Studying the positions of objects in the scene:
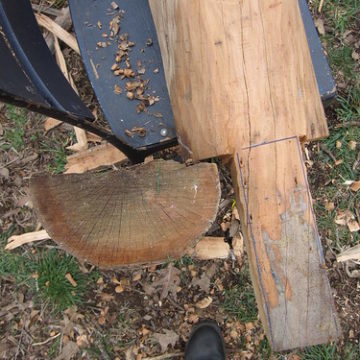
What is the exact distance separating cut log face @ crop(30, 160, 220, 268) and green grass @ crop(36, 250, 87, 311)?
3.43 feet

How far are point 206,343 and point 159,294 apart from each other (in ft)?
1.20

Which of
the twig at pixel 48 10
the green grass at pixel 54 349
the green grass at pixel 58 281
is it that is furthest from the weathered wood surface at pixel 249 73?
the green grass at pixel 54 349

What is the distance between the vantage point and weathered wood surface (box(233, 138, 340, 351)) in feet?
4.20

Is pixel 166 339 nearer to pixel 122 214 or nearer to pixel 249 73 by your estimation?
pixel 122 214

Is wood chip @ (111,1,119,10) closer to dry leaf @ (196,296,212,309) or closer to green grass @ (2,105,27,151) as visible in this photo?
green grass @ (2,105,27,151)

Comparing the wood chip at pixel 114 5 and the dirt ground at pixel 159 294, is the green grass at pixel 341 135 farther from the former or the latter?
the wood chip at pixel 114 5

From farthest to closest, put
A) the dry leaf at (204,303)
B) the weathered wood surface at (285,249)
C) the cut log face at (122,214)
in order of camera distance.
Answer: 1. the dry leaf at (204,303)
2. the cut log face at (122,214)
3. the weathered wood surface at (285,249)

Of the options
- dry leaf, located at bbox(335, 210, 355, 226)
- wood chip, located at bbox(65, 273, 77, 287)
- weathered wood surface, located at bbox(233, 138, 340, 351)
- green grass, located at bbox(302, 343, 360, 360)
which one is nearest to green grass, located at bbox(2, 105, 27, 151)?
wood chip, located at bbox(65, 273, 77, 287)

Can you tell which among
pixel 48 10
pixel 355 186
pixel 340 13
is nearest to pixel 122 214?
pixel 355 186

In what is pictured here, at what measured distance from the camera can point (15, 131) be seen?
8.34 feet

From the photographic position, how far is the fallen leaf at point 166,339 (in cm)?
231

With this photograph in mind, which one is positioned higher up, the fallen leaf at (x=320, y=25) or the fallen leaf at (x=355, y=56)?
the fallen leaf at (x=320, y=25)

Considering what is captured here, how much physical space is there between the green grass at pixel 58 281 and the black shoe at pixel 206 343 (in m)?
0.67

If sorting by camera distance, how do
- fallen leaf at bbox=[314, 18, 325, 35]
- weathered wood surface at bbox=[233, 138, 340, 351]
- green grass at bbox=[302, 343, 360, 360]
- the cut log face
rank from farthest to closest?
fallen leaf at bbox=[314, 18, 325, 35] < green grass at bbox=[302, 343, 360, 360] < the cut log face < weathered wood surface at bbox=[233, 138, 340, 351]
